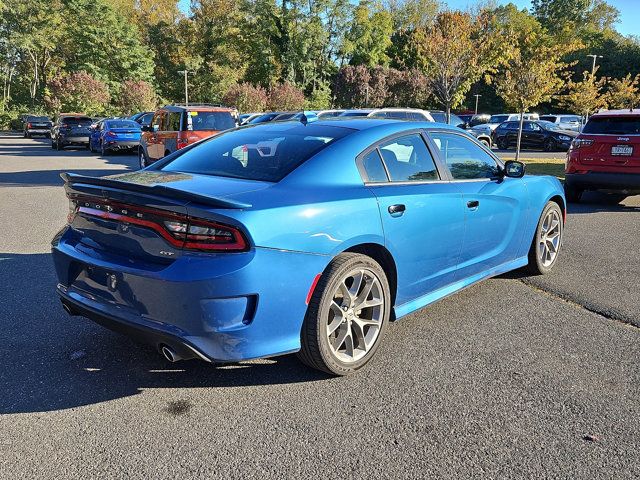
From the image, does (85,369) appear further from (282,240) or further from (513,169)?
(513,169)

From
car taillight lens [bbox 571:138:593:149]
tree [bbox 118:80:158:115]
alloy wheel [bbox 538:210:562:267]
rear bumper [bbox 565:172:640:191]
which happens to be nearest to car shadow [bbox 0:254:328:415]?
alloy wheel [bbox 538:210:562:267]

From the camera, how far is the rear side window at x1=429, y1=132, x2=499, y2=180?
4.46 m

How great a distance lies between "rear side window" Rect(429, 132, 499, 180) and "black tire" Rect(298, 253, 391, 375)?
1406mm

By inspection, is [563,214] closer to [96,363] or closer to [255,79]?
[96,363]

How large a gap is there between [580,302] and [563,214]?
1.44m

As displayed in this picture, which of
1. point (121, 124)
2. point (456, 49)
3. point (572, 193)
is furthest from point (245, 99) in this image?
point (572, 193)

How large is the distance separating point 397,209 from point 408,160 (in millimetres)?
579

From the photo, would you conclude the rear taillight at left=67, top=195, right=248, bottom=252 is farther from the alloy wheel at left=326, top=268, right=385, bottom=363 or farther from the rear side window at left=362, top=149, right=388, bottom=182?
the rear side window at left=362, top=149, right=388, bottom=182

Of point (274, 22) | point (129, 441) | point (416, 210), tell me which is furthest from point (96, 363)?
point (274, 22)

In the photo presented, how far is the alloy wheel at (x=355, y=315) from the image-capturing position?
3439 mm

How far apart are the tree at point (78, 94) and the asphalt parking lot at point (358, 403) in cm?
4764

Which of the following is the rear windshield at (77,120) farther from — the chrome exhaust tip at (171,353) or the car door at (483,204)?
the chrome exhaust tip at (171,353)

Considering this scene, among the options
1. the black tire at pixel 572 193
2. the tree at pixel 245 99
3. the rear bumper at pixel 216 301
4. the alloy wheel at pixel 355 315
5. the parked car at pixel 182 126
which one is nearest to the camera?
the rear bumper at pixel 216 301

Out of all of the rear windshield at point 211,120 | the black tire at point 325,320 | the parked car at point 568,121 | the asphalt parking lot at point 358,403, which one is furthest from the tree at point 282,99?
the black tire at point 325,320
